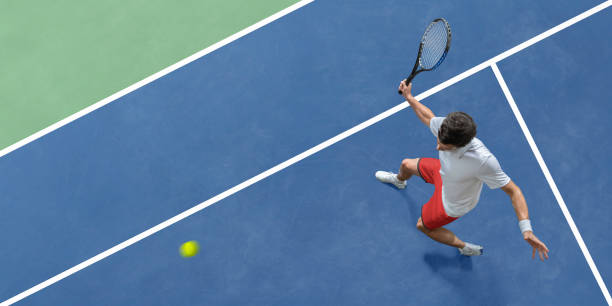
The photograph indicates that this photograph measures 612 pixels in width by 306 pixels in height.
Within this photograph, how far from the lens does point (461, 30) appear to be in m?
5.79

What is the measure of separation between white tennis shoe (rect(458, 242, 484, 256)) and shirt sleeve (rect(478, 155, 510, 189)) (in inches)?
52.0

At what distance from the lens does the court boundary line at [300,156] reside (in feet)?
17.6

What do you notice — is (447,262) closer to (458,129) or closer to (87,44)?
(458,129)

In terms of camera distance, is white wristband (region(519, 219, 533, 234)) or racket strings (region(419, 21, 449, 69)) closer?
white wristband (region(519, 219, 533, 234))

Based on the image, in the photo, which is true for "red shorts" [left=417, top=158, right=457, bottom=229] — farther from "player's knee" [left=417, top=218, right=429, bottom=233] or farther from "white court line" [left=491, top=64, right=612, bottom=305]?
"white court line" [left=491, top=64, right=612, bottom=305]

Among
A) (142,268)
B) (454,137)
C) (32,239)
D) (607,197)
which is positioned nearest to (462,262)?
(607,197)

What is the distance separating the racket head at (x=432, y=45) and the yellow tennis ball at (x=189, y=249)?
9.19 feet

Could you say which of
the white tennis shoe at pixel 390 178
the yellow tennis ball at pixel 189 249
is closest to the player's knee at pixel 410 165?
the white tennis shoe at pixel 390 178

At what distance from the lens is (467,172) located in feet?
12.7

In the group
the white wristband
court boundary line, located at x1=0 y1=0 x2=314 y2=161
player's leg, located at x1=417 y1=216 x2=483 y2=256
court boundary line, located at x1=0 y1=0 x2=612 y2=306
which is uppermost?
court boundary line, located at x1=0 y1=0 x2=314 y2=161

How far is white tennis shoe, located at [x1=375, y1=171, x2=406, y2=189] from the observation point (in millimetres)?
5293

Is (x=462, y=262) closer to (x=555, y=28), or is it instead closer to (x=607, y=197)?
(x=607, y=197)

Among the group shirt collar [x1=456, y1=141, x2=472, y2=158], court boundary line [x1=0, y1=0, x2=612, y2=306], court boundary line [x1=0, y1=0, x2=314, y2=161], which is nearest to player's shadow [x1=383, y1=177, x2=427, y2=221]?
court boundary line [x1=0, y1=0, x2=612, y2=306]

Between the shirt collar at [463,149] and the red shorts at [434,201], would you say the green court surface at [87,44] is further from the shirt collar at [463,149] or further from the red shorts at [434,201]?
the shirt collar at [463,149]
